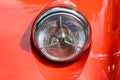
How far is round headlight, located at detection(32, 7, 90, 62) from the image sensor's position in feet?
3.75

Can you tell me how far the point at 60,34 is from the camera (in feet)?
3.73

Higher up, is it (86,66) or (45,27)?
(45,27)

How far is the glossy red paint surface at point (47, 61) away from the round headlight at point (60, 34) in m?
0.04

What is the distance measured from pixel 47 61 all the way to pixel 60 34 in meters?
0.11

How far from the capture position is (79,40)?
3.79 feet

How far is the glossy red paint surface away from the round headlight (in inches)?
1.7

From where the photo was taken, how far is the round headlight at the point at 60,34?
114 centimetres

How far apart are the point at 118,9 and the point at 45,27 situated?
0.90 ft

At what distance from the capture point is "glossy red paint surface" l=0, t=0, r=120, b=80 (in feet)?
3.83

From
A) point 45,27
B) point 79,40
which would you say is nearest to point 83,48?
point 79,40

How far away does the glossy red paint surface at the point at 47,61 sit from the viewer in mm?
1168

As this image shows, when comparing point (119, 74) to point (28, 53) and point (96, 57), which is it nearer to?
point (96, 57)

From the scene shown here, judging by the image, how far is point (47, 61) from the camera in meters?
1.18

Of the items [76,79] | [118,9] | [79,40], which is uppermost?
[118,9]
